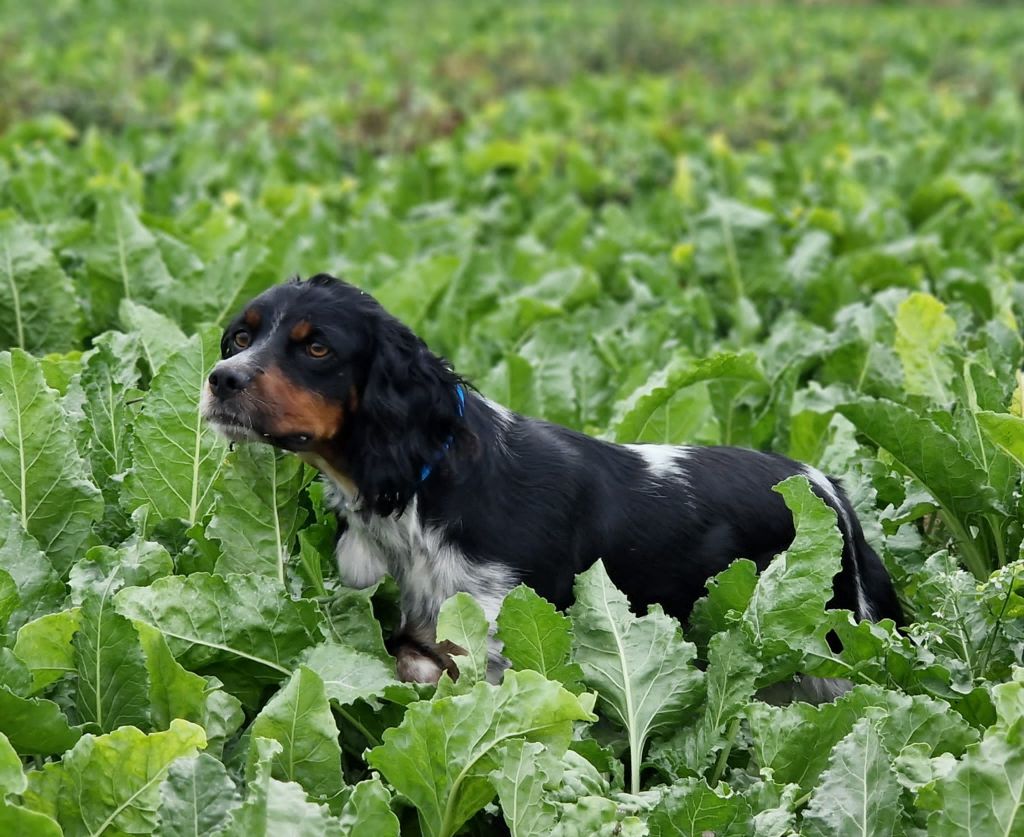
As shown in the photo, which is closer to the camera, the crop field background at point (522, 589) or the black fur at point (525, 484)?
the crop field background at point (522, 589)

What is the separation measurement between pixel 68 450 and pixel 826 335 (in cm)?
286

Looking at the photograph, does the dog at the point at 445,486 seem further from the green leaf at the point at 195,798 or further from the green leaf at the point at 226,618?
the green leaf at the point at 195,798

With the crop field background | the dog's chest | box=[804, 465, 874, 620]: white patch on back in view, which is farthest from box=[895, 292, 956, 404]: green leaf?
the dog's chest

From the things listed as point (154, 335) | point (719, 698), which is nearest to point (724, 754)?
point (719, 698)

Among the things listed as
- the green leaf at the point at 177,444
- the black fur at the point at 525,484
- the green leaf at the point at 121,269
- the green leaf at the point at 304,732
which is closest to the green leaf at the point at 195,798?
the green leaf at the point at 304,732

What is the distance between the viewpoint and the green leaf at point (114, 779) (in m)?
2.46

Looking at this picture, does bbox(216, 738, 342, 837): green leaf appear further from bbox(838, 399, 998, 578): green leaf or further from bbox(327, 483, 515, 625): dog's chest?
bbox(838, 399, 998, 578): green leaf

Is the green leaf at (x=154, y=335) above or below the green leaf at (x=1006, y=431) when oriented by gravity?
below

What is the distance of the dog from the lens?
3.21 metres

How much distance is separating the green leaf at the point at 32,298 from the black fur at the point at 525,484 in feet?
Result: 5.19

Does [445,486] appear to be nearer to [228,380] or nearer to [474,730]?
[228,380]

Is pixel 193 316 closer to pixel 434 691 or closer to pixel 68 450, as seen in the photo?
pixel 68 450

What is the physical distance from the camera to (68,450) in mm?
3320

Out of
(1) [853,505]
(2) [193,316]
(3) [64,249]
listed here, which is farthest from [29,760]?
(3) [64,249]
